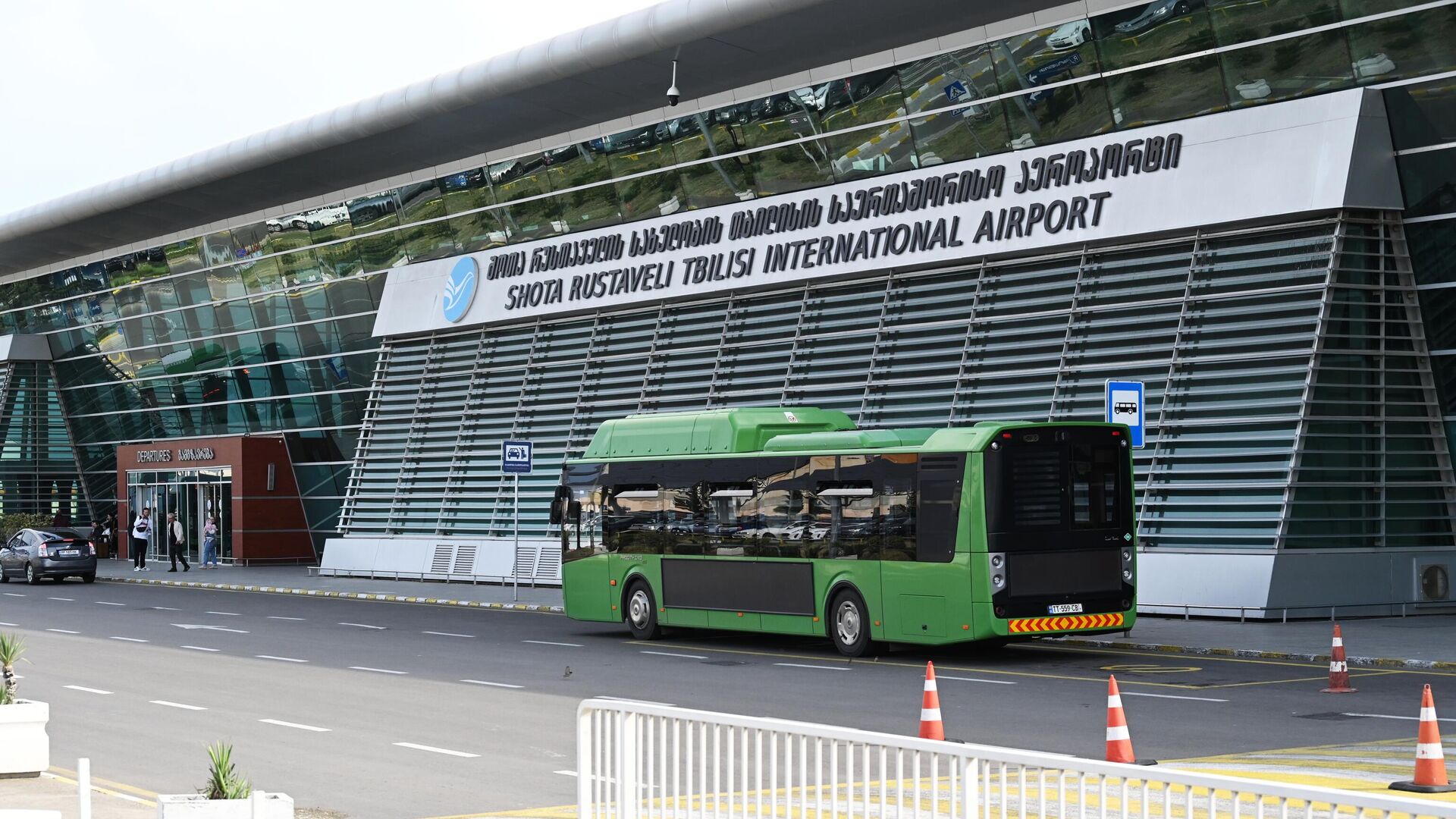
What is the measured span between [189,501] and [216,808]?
45354 millimetres

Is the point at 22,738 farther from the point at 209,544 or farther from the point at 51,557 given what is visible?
the point at 209,544

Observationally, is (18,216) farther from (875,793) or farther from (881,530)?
A: (875,793)

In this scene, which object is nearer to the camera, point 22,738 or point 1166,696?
point 22,738

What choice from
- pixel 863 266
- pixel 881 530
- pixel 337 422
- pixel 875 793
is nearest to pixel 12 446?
pixel 337 422

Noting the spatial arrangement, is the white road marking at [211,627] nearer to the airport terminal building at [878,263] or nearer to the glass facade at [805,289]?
→ the airport terminal building at [878,263]

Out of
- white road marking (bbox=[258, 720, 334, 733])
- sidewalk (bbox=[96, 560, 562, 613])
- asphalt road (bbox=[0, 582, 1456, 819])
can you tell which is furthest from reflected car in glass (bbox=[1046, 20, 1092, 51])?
white road marking (bbox=[258, 720, 334, 733])

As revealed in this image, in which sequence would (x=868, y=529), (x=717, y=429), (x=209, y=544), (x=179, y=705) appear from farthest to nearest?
(x=209, y=544)
(x=717, y=429)
(x=868, y=529)
(x=179, y=705)

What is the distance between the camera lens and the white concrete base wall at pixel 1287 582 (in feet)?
79.7

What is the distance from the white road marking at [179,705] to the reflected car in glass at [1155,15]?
709 inches

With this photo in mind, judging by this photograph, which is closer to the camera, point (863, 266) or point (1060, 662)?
point (1060, 662)

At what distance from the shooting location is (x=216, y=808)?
8.81 meters

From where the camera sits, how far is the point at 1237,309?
2603 cm

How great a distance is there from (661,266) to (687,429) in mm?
13103

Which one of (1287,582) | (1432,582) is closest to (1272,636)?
(1287,582)
